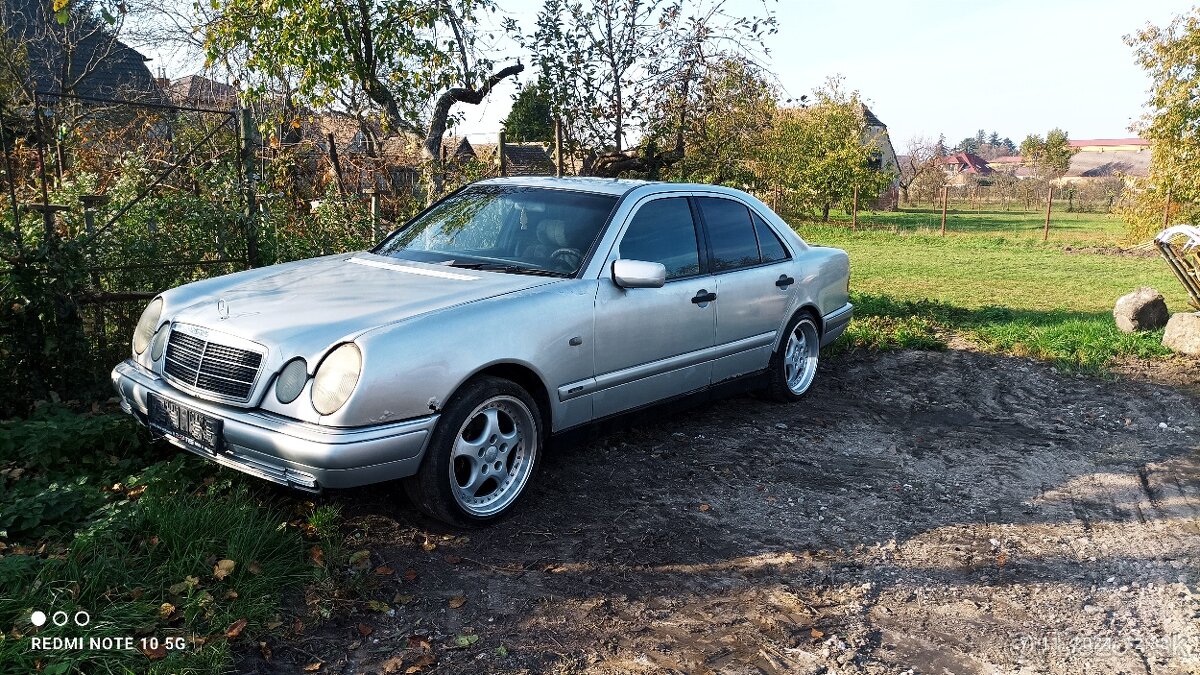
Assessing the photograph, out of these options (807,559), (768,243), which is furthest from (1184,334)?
(807,559)

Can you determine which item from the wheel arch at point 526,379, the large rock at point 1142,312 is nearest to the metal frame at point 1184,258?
the large rock at point 1142,312

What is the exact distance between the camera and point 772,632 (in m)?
3.40

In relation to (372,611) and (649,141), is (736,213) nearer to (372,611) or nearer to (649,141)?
(372,611)

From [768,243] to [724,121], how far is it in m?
5.03

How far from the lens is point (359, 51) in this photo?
8.54m

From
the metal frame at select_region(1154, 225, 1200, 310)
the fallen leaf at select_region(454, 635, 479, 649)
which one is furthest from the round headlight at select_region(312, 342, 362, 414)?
the metal frame at select_region(1154, 225, 1200, 310)

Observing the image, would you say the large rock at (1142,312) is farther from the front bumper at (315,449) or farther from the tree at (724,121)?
the front bumper at (315,449)

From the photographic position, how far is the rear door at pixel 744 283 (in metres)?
5.54

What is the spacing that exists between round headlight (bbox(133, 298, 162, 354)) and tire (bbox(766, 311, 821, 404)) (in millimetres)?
3837

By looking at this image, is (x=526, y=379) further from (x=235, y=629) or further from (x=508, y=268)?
(x=235, y=629)

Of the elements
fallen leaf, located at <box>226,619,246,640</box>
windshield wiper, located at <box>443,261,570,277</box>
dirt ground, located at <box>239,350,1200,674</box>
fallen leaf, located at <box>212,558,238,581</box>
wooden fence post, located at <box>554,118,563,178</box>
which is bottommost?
dirt ground, located at <box>239,350,1200,674</box>

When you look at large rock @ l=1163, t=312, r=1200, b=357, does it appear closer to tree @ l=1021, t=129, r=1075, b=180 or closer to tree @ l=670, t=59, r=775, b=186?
tree @ l=670, t=59, r=775, b=186

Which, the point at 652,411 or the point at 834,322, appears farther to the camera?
the point at 834,322

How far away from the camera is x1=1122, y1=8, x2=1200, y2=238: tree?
672 inches
